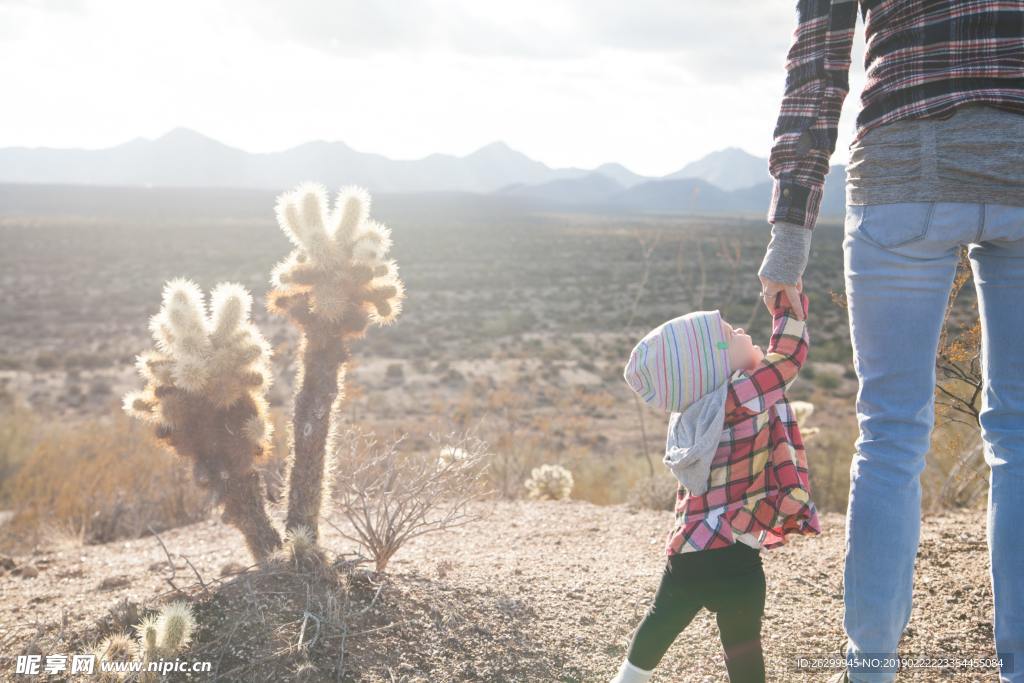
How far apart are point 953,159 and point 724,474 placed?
87 cm

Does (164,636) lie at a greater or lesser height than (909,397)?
lesser

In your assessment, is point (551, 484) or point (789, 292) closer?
point (789, 292)

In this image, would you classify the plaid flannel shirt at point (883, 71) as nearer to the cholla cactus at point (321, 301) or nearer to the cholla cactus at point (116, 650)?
the cholla cactus at point (321, 301)

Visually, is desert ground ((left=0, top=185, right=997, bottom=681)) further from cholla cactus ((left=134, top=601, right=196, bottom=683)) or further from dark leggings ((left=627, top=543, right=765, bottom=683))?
dark leggings ((left=627, top=543, right=765, bottom=683))

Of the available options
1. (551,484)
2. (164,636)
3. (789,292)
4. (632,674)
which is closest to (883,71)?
(789,292)

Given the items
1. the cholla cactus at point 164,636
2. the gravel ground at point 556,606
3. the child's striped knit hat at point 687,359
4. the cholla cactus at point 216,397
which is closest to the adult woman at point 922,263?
the child's striped knit hat at point 687,359

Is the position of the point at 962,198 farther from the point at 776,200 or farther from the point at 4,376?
the point at 4,376

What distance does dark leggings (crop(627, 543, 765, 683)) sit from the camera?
6.41 ft

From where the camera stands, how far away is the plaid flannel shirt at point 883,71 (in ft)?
5.39

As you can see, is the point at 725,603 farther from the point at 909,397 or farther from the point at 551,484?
the point at 551,484

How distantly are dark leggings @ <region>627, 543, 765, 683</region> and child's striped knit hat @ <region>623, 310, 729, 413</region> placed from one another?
0.39m

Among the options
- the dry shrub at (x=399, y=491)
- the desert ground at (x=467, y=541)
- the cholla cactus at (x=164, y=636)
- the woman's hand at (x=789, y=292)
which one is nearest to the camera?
the woman's hand at (x=789, y=292)

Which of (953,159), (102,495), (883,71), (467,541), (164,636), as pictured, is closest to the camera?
(953,159)

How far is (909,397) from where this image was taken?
1694 millimetres
